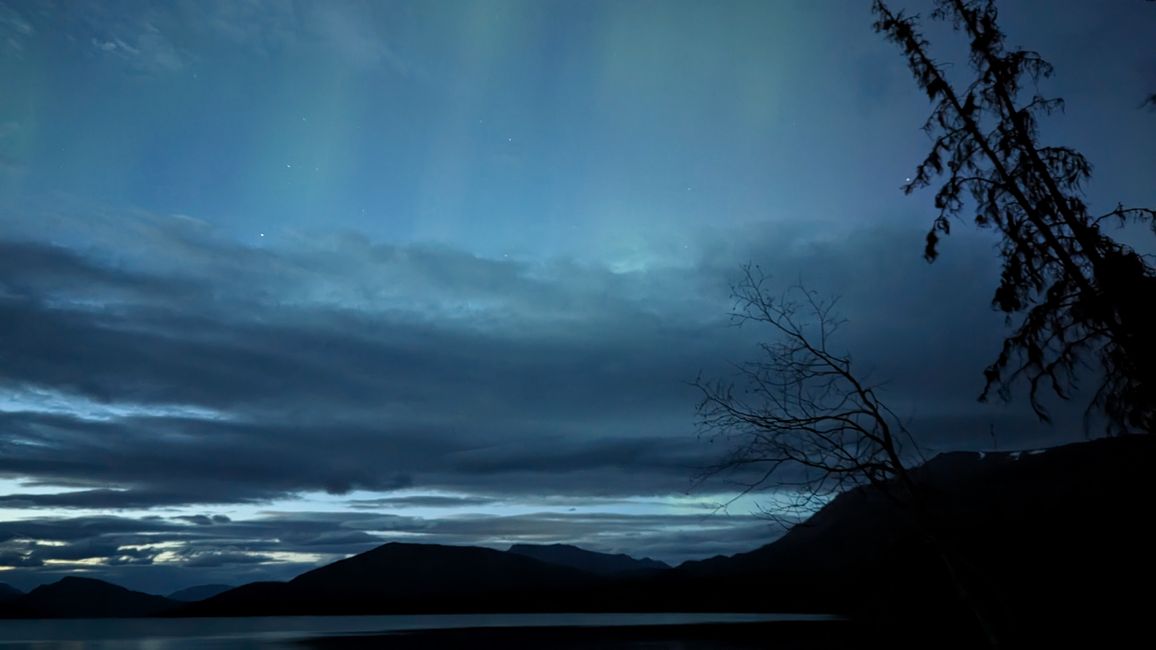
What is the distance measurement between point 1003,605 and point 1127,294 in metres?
10.0

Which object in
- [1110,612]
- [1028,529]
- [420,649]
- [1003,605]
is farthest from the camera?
[420,649]

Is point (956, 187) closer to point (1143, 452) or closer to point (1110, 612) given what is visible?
point (1143, 452)

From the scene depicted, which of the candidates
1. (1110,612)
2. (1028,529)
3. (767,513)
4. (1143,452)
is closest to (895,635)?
(1028,529)

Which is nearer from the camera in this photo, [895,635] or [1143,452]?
[1143,452]

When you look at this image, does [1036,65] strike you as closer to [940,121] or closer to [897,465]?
[940,121]

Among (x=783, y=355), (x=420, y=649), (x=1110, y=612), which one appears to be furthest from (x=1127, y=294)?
(x=420, y=649)

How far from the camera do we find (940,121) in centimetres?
1540

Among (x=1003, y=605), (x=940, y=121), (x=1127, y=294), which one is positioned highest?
(x=940, y=121)

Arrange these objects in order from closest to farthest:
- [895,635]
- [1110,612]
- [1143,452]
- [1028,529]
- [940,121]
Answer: [940,121]
[1143,452]
[1110,612]
[1028,529]
[895,635]

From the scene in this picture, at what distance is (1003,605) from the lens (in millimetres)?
7133

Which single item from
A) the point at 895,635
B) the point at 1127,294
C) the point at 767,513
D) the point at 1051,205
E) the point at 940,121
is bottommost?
the point at 895,635

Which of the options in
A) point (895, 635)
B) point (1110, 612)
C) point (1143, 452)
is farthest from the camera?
point (895, 635)

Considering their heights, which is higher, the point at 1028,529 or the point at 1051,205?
the point at 1051,205

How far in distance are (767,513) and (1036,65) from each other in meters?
12.3
